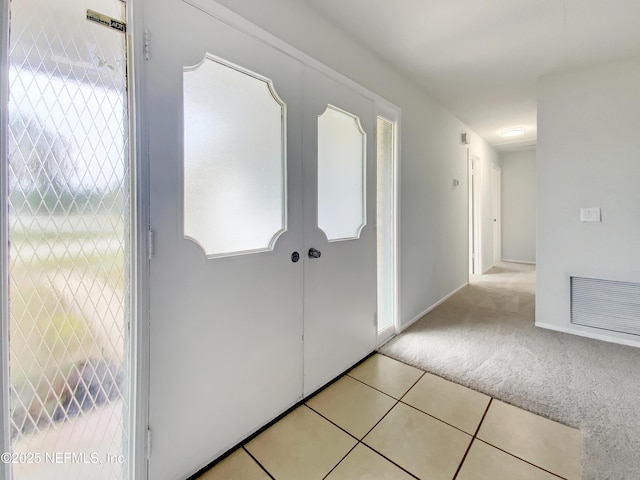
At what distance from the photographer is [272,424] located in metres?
1.61

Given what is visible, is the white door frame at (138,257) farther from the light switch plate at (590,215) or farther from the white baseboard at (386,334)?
the light switch plate at (590,215)

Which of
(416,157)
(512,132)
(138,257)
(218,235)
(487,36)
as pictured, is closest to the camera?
(138,257)

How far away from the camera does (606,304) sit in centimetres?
259

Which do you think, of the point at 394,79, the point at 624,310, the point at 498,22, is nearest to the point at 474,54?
the point at 498,22

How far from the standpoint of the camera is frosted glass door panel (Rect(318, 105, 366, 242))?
189 centimetres

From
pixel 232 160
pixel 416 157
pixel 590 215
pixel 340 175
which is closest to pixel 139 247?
pixel 232 160

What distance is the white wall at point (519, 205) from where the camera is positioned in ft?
20.0

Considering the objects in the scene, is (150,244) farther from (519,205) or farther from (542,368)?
(519,205)

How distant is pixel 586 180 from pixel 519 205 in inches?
162

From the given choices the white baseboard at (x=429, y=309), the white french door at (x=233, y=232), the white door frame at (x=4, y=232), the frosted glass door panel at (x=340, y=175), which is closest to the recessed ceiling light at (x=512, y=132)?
the white baseboard at (x=429, y=309)

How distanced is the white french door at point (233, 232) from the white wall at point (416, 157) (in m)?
0.20

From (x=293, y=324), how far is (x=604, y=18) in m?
2.96

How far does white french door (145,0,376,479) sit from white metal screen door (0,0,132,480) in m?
0.13

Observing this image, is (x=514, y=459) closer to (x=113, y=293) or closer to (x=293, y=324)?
(x=293, y=324)
